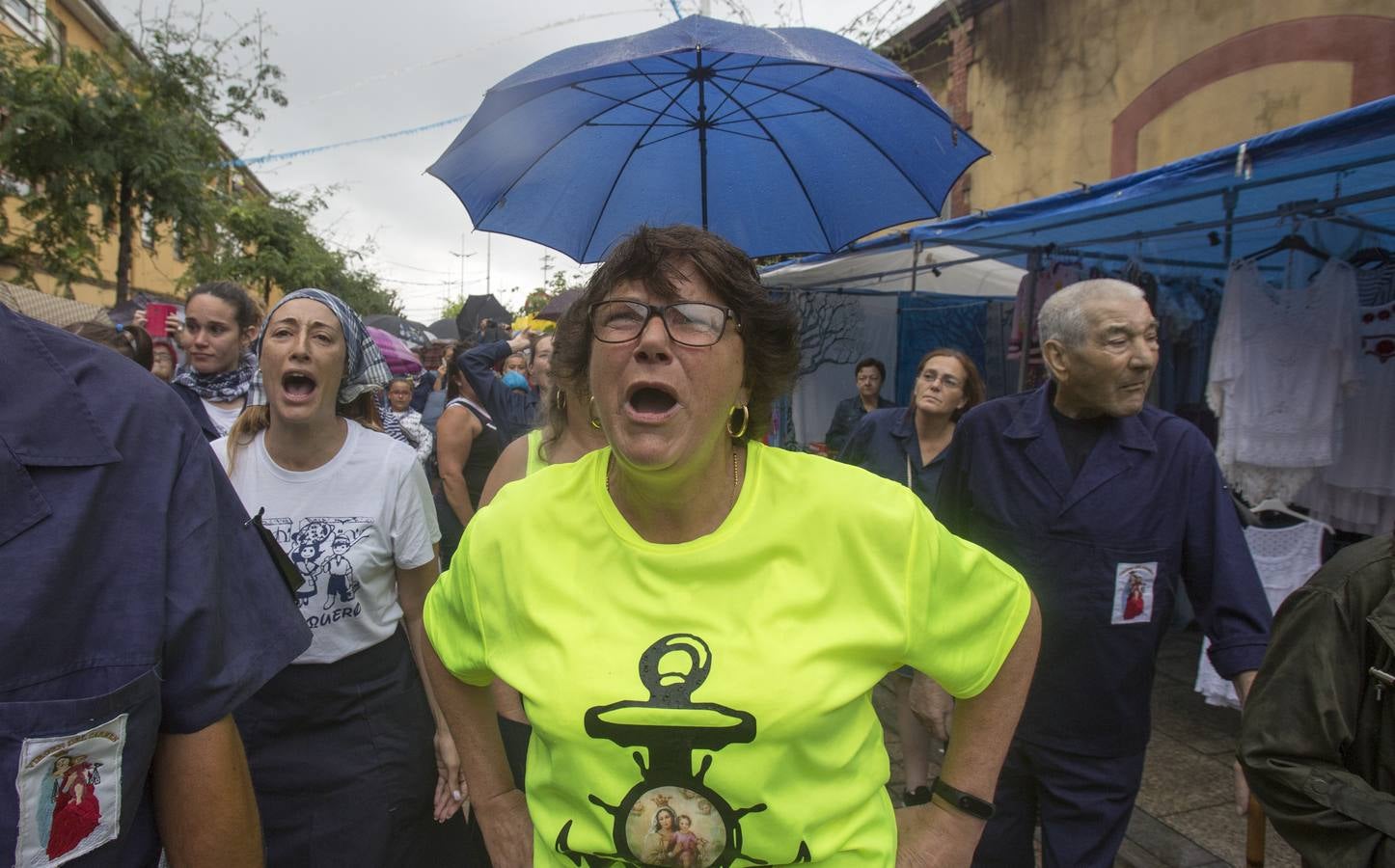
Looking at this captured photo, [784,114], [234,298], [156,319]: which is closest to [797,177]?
[784,114]

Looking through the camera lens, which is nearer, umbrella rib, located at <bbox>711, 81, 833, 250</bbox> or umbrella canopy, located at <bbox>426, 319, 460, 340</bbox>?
umbrella rib, located at <bbox>711, 81, 833, 250</bbox>

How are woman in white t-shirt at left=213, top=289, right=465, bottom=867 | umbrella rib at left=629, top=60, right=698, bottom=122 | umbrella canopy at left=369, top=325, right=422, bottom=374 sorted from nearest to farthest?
woman in white t-shirt at left=213, top=289, right=465, bottom=867
umbrella rib at left=629, top=60, right=698, bottom=122
umbrella canopy at left=369, top=325, right=422, bottom=374

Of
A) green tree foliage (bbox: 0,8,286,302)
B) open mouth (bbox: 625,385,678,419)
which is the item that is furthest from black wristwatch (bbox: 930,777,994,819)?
green tree foliage (bbox: 0,8,286,302)

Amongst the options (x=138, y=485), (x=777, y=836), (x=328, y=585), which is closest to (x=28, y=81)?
(x=328, y=585)

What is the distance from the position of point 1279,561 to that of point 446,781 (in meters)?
4.29

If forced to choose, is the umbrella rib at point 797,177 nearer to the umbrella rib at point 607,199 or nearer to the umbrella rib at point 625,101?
the umbrella rib at point 625,101

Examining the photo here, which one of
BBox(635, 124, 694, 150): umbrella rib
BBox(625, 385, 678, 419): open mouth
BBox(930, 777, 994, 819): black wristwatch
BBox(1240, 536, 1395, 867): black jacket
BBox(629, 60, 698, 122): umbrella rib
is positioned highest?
BBox(629, 60, 698, 122): umbrella rib

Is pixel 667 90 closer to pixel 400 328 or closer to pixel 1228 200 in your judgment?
pixel 1228 200

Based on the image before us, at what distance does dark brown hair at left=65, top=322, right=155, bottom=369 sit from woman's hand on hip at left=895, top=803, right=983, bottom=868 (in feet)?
11.0

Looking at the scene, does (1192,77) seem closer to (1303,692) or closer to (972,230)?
(972,230)

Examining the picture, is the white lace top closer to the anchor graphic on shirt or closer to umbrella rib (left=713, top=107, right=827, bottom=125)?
umbrella rib (left=713, top=107, right=827, bottom=125)

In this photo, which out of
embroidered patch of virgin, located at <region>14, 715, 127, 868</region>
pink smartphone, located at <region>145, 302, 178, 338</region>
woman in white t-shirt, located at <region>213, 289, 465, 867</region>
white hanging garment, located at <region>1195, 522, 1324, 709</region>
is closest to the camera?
embroidered patch of virgin, located at <region>14, 715, 127, 868</region>

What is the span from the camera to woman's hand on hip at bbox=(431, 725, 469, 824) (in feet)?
8.16

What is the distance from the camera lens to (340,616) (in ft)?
7.54
